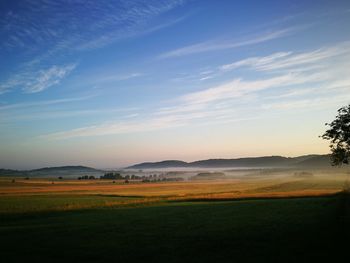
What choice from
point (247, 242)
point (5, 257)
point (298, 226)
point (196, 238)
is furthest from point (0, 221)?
point (298, 226)

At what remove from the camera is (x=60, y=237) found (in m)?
23.2

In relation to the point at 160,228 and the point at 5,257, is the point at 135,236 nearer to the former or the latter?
the point at 160,228

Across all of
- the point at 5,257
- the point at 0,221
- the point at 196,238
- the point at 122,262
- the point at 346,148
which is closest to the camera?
the point at 122,262

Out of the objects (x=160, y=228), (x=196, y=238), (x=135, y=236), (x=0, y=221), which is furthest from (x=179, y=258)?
(x=0, y=221)

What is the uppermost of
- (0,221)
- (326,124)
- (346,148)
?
(326,124)

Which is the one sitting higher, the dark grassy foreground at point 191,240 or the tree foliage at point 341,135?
the tree foliage at point 341,135

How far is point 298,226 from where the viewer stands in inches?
939

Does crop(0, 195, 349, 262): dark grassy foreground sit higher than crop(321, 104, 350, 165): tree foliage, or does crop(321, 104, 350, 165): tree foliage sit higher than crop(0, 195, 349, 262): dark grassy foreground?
crop(321, 104, 350, 165): tree foliage

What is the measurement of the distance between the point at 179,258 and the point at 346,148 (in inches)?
924

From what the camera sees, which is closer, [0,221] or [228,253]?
[228,253]

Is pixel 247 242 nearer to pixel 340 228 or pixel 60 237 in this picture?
pixel 340 228

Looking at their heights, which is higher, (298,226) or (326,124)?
(326,124)

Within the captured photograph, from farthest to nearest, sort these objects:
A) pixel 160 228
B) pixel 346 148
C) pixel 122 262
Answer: pixel 346 148, pixel 160 228, pixel 122 262

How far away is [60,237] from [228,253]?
13.5m
